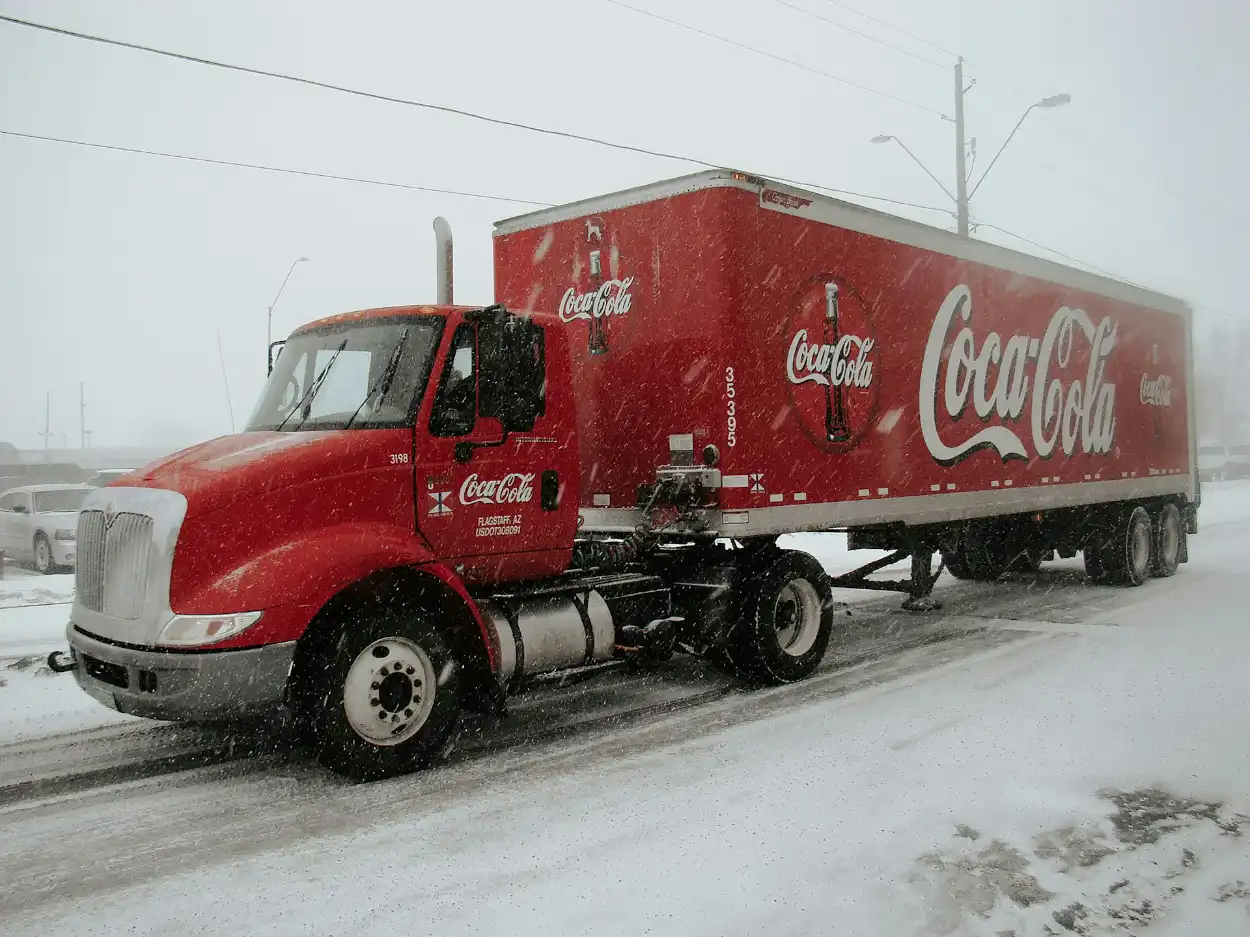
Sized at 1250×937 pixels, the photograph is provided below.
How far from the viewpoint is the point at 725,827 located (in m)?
4.88

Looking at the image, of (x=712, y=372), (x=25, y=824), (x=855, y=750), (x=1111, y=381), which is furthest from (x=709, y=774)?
(x=1111, y=381)

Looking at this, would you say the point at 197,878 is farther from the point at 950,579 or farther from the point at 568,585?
the point at 950,579

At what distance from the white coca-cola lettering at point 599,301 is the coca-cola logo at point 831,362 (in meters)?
1.31

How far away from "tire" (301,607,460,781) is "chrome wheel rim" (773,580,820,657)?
3.17m

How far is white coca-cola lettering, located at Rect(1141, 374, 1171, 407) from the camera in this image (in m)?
14.2

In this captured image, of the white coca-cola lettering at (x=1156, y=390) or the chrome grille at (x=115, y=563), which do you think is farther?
the white coca-cola lettering at (x=1156, y=390)

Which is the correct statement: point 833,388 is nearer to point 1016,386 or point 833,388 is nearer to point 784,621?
point 784,621

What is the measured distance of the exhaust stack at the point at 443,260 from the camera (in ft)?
24.5

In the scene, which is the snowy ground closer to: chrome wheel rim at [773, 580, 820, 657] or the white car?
chrome wheel rim at [773, 580, 820, 657]

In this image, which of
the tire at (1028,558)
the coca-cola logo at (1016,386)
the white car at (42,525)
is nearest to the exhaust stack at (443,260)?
the coca-cola logo at (1016,386)

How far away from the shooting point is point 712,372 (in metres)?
7.39

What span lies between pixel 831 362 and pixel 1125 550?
24.9 feet

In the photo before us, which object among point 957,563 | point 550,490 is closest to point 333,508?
point 550,490

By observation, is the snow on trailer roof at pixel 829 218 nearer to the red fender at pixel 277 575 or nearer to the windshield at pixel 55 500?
the red fender at pixel 277 575
